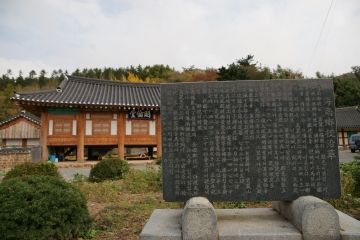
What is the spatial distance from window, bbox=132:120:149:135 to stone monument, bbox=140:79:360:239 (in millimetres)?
15406

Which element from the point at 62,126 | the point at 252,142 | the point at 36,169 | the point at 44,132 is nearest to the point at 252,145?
the point at 252,142

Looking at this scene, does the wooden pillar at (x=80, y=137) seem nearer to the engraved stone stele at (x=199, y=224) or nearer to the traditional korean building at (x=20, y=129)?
the engraved stone stele at (x=199, y=224)

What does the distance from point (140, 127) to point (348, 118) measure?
88.8 ft

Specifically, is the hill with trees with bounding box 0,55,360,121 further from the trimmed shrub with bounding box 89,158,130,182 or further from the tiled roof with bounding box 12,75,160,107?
the trimmed shrub with bounding box 89,158,130,182

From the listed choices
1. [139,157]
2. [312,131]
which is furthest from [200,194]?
[139,157]

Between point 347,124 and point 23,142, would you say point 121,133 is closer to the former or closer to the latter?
point 23,142

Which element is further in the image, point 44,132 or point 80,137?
point 80,137

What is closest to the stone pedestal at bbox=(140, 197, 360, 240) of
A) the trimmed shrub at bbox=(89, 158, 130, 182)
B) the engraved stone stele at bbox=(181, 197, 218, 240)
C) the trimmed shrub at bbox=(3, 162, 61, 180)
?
the engraved stone stele at bbox=(181, 197, 218, 240)

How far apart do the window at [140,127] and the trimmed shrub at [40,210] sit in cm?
1474

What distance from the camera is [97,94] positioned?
20.0 metres

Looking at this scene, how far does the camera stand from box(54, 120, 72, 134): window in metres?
17.9

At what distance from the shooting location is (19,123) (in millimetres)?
31734

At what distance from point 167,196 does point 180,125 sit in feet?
3.57

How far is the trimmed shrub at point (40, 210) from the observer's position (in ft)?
12.6
